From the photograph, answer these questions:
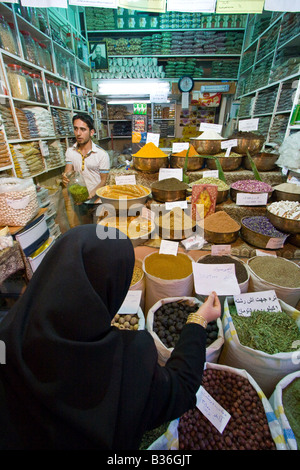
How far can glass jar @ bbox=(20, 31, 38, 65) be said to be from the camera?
2.51 meters

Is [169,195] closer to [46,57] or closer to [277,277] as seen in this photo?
[277,277]

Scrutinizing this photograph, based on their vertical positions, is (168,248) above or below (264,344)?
above

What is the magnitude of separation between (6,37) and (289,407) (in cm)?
365

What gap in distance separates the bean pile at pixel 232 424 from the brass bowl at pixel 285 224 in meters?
0.92

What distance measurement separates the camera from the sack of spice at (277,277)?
115 cm

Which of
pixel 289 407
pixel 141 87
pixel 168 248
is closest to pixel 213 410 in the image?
pixel 289 407

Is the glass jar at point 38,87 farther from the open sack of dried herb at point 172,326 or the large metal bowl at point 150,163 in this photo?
the open sack of dried herb at point 172,326

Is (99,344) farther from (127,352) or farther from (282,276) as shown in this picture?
(282,276)

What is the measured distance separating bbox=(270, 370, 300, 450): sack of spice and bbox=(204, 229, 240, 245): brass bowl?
2.56 feet

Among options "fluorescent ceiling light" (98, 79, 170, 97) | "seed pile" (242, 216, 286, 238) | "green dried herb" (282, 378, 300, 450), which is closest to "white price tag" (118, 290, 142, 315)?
"green dried herb" (282, 378, 300, 450)

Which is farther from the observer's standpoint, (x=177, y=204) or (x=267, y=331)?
(x=177, y=204)

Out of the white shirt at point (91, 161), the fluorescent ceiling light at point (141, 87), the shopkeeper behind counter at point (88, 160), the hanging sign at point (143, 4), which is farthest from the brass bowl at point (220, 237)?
the fluorescent ceiling light at point (141, 87)

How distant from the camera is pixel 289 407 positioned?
822 millimetres

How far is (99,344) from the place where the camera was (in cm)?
49
